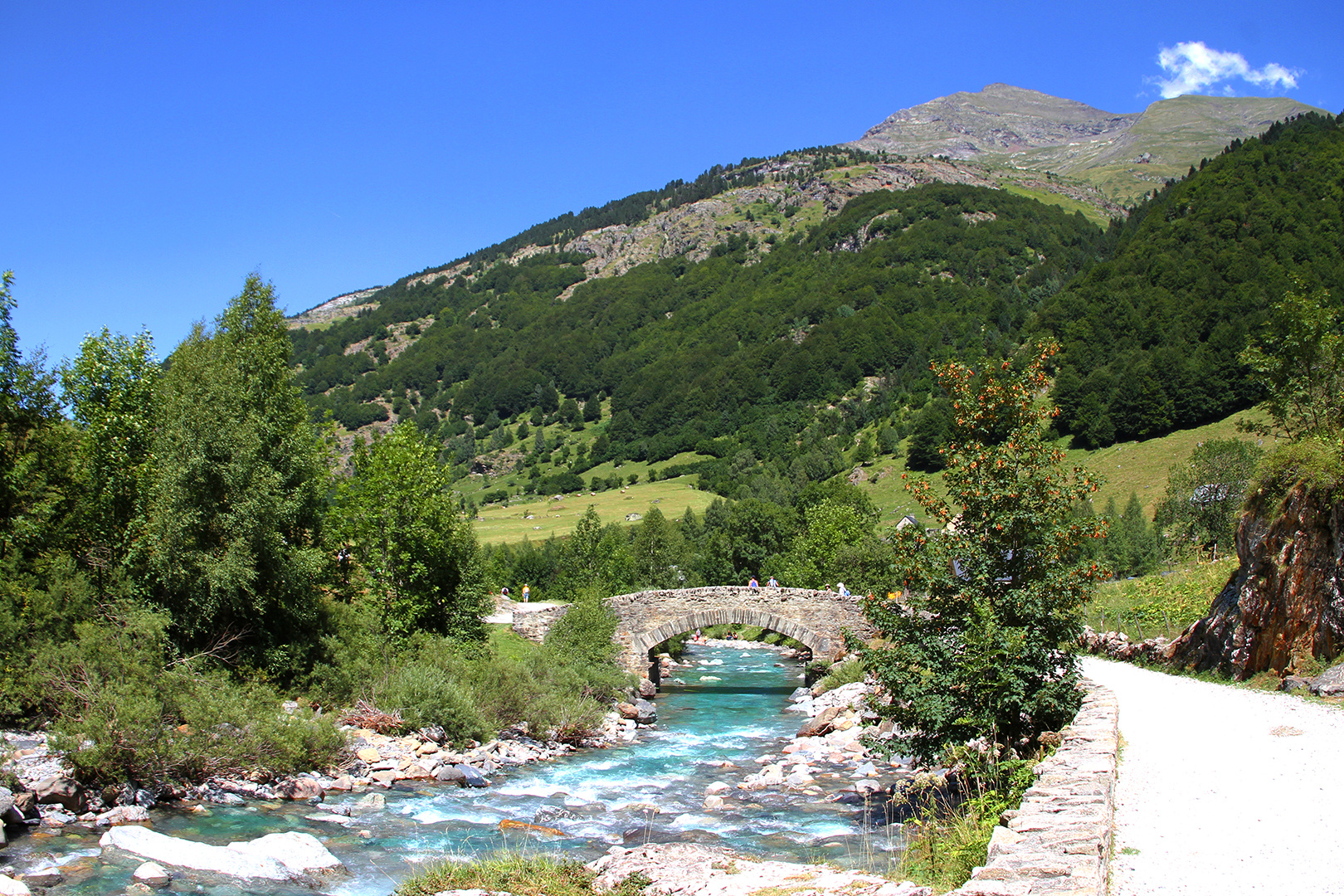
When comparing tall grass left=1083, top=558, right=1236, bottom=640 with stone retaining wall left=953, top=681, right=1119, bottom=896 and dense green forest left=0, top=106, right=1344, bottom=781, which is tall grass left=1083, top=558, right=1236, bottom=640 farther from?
stone retaining wall left=953, top=681, right=1119, bottom=896

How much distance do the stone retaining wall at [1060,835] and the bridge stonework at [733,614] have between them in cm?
2128

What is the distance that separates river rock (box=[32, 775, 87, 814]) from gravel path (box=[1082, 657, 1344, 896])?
13481mm

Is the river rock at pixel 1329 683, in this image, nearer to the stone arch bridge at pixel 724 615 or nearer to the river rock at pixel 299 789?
the river rock at pixel 299 789

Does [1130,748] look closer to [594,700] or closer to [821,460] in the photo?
[594,700]

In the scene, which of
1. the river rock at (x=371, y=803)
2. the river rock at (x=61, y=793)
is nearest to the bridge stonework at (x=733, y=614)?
the river rock at (x=371, y=803)

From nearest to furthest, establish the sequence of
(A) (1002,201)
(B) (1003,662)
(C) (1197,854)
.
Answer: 1. (C) (1197,854)
2. (B) (1003,662)
3. (A) (1002,201)

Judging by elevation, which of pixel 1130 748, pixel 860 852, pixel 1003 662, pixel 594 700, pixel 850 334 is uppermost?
pixel 850 334

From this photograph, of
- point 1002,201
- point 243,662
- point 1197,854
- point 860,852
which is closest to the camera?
point 1197,854

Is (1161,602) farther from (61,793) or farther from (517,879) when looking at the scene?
(61,793)

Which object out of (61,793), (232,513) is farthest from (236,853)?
(232,513)

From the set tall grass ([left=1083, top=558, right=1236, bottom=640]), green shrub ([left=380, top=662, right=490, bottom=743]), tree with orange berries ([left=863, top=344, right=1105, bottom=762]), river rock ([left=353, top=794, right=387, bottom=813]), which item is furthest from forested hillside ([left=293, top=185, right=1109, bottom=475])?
river rock ([left=353, top=794, right=387, bottom=813])

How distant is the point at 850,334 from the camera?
6038 inches

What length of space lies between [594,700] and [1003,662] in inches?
633

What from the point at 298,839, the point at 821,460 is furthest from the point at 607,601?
the point at 821,460
